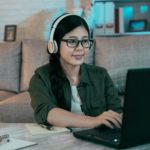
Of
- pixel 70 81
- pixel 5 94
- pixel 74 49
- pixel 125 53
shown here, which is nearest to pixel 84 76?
pixel 70 81

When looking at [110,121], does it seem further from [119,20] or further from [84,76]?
[119,20]

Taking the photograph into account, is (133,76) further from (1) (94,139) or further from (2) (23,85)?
(2) (23,85)

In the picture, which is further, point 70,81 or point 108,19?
point 108,19

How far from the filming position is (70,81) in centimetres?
181

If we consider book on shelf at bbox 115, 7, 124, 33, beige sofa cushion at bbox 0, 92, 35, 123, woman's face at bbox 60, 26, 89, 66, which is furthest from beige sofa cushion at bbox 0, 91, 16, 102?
woman's face at bbox 60, 26, 89, 66

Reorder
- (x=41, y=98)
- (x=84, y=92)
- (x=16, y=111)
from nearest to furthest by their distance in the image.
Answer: (x=41, y=98), (x=84, y=92), (x=16, y=111)

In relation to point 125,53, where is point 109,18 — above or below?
above

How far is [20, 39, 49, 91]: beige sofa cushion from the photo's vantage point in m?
3.42

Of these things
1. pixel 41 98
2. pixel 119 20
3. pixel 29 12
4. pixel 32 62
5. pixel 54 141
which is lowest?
pixel 54 141

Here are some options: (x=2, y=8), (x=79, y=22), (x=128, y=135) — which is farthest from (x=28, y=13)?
(x=128, y=135)

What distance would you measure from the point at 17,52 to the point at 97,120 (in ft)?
7.51

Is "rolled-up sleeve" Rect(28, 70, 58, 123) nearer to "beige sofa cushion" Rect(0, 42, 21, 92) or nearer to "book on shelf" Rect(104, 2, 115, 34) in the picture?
"beige sofa cushion" Rect(0, 42, 21, 92)

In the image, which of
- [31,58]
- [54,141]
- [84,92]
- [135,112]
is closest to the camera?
[135,112]

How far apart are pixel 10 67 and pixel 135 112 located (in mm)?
2542
